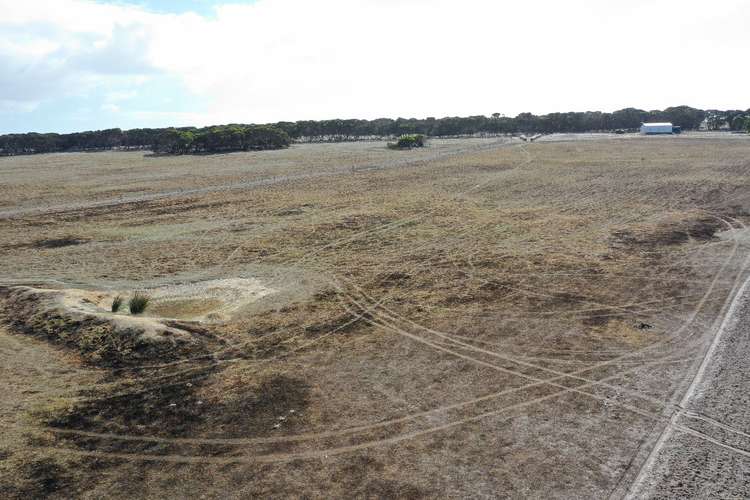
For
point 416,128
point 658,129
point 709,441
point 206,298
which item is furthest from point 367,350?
point 416,128

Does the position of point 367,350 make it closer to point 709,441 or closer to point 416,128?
point 709,441

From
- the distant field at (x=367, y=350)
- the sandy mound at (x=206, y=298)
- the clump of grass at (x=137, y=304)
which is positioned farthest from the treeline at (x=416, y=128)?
the clump of grass at (x=137, y=304)

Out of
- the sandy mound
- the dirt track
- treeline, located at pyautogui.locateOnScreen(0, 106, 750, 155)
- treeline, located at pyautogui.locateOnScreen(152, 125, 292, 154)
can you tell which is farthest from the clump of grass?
treeline, located at pyautogui.locateOnScreen(0, 106, 750, 155)

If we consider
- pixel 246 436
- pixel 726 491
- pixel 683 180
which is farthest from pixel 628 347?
pixel 683 180

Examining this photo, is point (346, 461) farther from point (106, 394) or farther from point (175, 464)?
point (106, 394)

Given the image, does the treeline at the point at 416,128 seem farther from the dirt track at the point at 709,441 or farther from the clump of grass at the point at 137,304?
the dirt track at the point at 709,441

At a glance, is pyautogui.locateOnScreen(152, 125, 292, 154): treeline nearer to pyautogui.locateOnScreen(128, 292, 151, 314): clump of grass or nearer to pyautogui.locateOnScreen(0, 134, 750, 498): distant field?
pyautogui.locateOnScreen(0, 134, 750, 498): distant field

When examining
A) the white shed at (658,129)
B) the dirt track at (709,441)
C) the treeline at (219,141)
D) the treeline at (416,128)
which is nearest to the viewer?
the dirt track at (709,441)

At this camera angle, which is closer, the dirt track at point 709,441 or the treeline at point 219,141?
the dirt track at point 709,441
